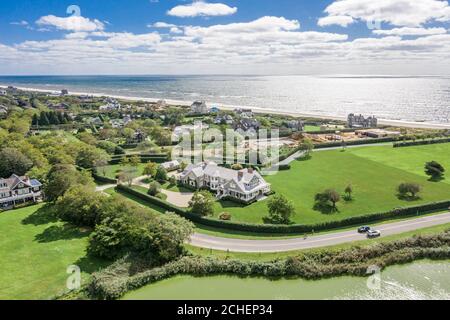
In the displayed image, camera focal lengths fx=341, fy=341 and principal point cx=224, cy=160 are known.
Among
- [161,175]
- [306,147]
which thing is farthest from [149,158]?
[306,147]

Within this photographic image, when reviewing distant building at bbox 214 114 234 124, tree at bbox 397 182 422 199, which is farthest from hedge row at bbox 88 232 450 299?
distant building at bbox 214 114 234 124

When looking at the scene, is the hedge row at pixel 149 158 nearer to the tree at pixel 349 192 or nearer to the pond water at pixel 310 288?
the tree at pixel 349 192

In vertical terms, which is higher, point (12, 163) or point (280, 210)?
point (12, 163)

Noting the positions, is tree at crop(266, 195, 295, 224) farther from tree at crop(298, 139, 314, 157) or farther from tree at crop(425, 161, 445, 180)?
tree at crop(298, 139, 314, 157)

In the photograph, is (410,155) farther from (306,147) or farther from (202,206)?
(202,206)
